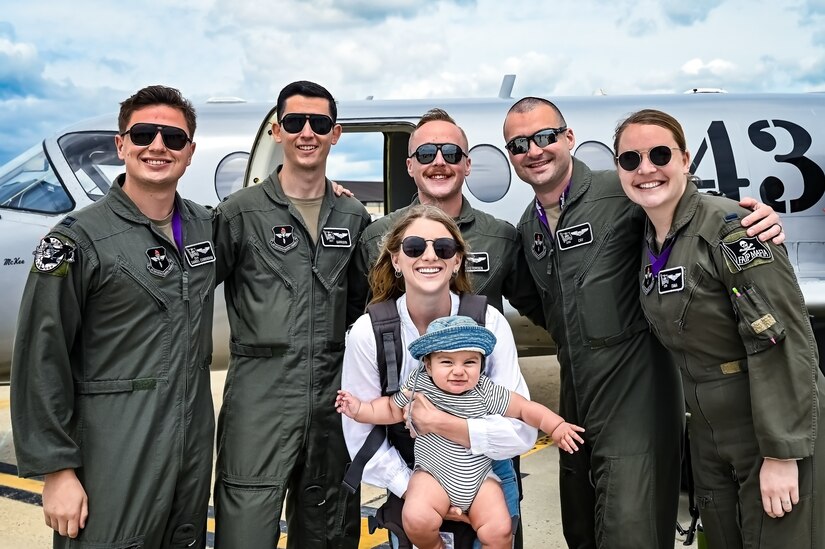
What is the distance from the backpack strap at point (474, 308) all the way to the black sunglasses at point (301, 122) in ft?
4.11

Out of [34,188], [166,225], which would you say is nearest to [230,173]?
[34,188]

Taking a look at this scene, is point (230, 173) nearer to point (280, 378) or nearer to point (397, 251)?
point (280, 378)

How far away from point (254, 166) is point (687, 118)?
4.16m

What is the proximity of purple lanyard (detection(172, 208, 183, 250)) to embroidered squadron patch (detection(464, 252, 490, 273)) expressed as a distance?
1354 millimetres

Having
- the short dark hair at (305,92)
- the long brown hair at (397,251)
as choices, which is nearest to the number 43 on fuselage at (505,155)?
the short dark hair at (305,92)

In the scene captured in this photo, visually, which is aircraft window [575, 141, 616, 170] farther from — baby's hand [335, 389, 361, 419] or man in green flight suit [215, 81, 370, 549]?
baby's hand [335, 389, 361, 419]

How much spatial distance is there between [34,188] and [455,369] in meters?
4.82

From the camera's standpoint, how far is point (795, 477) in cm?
268

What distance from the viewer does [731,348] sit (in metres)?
2.83

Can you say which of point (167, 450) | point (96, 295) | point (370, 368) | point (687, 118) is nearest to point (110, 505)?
point (167, 450)

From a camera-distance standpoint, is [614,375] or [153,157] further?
[614,375]

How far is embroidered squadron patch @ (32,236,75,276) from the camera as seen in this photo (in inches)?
104

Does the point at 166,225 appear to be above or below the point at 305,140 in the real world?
below

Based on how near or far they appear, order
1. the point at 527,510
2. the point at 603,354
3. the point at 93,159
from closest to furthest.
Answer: the point at 603,354
the point at 527,510
the point at 93,159
